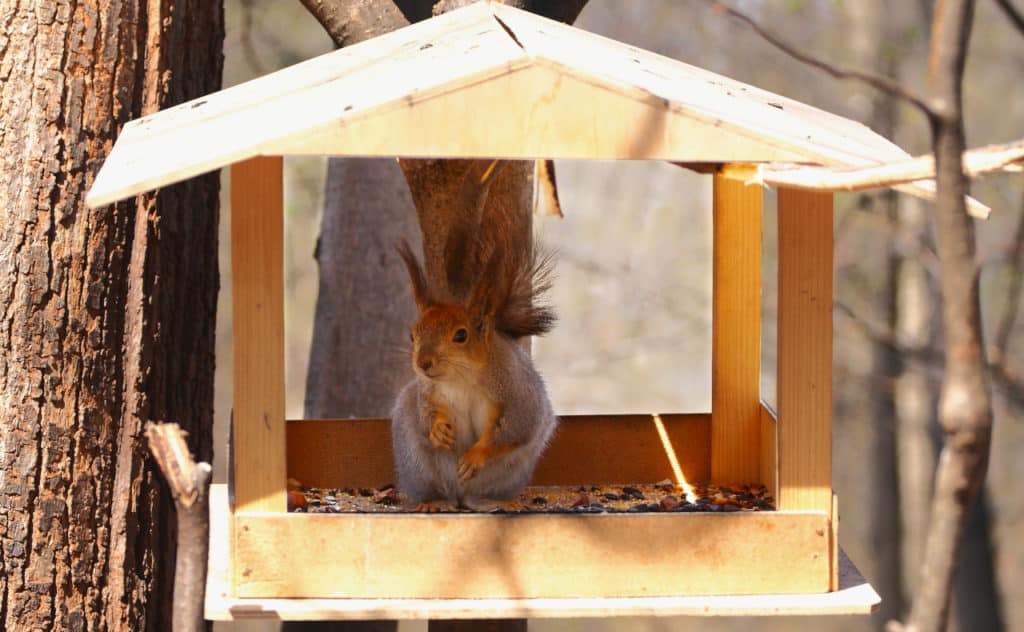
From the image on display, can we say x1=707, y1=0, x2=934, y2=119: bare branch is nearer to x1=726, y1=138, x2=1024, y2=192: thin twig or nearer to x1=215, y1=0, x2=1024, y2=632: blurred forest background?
x1=726, y1=138, x2=1024, y2=192: thin twig

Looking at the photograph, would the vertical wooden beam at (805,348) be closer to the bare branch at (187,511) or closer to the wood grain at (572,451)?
the wood grain at (572,451)

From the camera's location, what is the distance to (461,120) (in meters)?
1.92

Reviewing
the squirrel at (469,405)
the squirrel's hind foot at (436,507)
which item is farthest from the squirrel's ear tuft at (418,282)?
the squirrel's hind foot at (436,507)

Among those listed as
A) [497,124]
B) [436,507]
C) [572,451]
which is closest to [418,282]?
[436,507]

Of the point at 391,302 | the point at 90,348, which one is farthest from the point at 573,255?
A: the point at 90,348

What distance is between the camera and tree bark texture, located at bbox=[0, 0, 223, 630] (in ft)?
8.98

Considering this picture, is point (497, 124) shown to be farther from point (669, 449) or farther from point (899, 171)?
point (669, 449)

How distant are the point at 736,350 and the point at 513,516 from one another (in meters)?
0.97

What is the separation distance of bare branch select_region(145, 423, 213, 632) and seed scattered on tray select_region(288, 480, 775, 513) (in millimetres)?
634

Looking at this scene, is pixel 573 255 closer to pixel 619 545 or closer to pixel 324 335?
pixel 324 335

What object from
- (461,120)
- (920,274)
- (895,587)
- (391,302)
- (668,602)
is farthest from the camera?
(895,587)

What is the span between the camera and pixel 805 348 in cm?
219

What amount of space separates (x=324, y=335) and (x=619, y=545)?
2748 mm

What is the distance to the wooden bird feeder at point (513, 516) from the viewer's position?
1.93 meters
